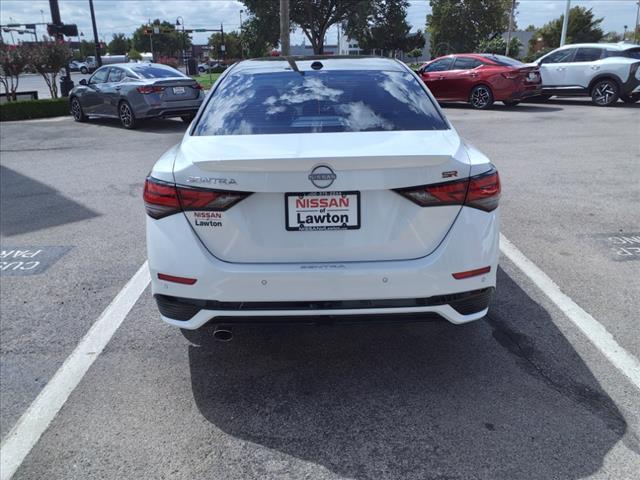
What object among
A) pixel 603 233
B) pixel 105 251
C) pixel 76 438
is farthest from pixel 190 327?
pixel 603 233

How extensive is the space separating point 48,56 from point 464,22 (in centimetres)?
5388

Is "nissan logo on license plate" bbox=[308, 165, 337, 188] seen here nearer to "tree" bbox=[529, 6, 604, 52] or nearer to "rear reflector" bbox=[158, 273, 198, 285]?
"rear reflector" bbox=[158, 273, 198, 285]

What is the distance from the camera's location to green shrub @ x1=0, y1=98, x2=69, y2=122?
17.8 m

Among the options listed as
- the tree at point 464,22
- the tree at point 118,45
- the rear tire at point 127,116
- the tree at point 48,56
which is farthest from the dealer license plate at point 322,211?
the tree at point 118,45

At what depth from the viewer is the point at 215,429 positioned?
114 inches

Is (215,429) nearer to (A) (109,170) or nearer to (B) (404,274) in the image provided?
(B) (404,274)

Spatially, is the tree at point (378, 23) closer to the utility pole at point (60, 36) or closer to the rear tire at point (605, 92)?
the utility pole at point (60, 36)

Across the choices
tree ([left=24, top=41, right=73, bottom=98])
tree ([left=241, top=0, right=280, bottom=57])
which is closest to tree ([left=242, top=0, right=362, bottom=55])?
tree ([left=241, top=0, right=280, bottom=57])

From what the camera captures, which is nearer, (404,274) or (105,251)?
(404,274)

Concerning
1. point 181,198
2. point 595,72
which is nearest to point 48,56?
point 595,72

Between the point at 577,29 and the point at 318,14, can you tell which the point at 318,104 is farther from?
the point at 577,29

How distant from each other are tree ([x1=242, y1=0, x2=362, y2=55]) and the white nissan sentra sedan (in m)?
50.4

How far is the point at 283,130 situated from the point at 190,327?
1.20 m

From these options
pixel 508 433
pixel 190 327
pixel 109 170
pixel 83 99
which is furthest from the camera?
pixel 83 99
